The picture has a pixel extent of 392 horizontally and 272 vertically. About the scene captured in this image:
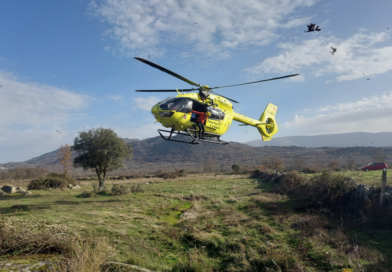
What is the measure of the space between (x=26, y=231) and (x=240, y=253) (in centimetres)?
701

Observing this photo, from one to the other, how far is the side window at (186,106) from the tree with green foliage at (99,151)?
14.8m

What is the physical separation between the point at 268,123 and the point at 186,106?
36.2ft

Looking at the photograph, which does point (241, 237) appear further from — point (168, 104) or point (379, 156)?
point (379, 156)

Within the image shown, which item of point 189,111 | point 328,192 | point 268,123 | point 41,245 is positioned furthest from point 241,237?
point 268,123

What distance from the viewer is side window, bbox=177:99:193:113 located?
13211 millimetres

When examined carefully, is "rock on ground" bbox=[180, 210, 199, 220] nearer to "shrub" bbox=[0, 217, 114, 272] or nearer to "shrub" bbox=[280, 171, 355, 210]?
"shrub" bbox=[280, 171, 355, 210]

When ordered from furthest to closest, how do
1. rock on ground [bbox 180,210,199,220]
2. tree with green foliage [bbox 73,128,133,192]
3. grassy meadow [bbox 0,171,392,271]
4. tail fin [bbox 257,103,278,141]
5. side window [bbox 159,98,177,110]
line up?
tree with green foliage [bbox 73,128,133,192]
tail fin [bbox 257,103,278,141]
rock on ground [bbox 180,210,199,220]
side window [bbox 159,98,177,110]
grassy meadow [bbox 0,171,392,271]

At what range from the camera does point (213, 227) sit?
11984 mm

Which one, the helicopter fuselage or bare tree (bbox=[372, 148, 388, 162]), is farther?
bare tree (bbox=[372, 148, 388, 162])

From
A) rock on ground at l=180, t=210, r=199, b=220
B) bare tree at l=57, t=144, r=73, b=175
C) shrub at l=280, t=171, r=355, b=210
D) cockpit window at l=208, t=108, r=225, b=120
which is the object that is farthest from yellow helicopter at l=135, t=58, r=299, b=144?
bare tree at l=57, t=144, r=73, b=175

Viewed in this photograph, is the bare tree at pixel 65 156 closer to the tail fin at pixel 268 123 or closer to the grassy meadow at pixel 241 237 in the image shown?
the grassy meadow at pixel 241 237

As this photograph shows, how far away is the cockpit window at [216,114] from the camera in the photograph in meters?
14.9

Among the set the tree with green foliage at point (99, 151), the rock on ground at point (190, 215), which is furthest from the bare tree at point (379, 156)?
the tree with green foliage at point (99, 151)

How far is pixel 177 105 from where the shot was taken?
13.1 metres
